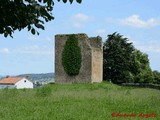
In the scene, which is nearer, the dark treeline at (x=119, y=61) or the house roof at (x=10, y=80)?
the dark treeline at (x=119, y=61)

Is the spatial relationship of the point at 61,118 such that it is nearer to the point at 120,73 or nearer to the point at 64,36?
the point at 64,36

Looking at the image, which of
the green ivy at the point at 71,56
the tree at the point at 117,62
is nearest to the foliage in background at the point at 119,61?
the tree at the point at 117,62

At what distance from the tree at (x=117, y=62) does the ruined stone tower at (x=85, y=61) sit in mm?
13410

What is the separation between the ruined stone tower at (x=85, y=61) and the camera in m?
40.3

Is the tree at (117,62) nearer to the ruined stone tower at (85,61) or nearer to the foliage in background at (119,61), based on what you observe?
the foliage in background at (119,61)

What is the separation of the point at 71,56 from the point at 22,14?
115 ft

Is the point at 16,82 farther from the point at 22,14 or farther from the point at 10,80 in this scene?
the point at 22,14

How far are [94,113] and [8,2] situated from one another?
8.50 metres

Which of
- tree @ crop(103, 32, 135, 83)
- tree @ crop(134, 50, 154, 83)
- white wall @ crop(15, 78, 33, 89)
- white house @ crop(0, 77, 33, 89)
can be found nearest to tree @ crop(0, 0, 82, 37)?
tree @ crop(103, 32, 135, 83)

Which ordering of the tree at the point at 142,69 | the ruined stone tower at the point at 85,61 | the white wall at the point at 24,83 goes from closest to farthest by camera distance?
the ruined stone tower at the point at 85,61, the tree at the point at 142,69, the white wall at the point at 24,83

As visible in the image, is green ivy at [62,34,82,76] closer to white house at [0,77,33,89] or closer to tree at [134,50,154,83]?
tree at [134,50,154,83]

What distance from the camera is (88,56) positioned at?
4038cm

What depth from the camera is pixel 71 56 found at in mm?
40719

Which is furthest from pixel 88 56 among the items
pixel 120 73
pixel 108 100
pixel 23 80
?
pixel 23 80
